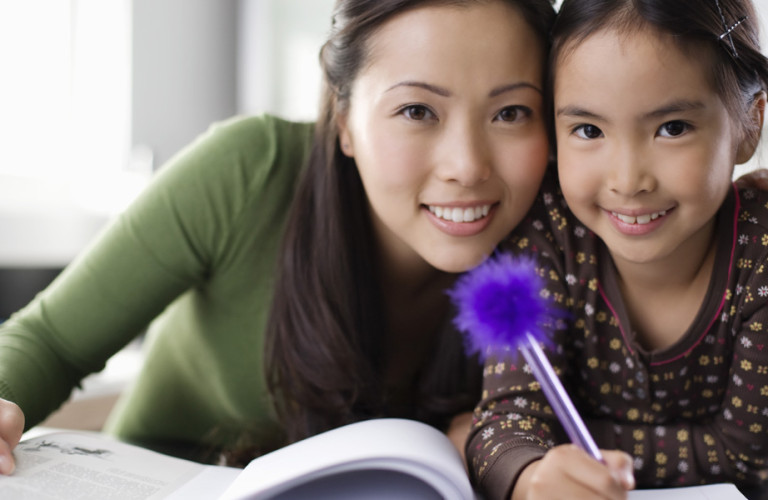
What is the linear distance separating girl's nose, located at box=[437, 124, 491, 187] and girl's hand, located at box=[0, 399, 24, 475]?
538 millimetres

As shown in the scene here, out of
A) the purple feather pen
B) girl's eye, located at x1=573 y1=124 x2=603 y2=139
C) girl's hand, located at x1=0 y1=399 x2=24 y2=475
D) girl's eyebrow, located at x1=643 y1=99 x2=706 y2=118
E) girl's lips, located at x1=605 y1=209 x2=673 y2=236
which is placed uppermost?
girl's eyebrow, located at x1=643 y1=99 x2=706 y2=118

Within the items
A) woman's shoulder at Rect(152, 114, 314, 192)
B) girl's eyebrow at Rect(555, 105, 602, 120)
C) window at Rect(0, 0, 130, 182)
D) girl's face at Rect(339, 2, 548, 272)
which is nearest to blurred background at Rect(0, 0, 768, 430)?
window at Rect(0, 0, 130, 182)

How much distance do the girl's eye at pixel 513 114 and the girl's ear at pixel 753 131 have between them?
25 cm

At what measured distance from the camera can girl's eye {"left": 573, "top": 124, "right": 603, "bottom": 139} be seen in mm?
768

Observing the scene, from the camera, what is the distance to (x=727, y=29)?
2.44ft

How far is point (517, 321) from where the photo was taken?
1.70 feet

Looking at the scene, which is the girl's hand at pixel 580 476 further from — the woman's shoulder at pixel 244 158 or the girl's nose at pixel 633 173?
the woman's shoulder at pixel 244 158

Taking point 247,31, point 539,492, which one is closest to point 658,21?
point 539,492

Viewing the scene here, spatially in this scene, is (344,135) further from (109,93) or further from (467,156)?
(109,93)

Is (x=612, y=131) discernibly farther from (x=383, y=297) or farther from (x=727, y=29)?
(x=383, y=297)

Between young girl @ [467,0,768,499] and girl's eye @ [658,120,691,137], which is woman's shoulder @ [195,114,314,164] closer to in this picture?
young girl @ [467,0,768,499]

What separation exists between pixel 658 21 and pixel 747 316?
354mm

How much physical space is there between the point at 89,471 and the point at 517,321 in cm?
44

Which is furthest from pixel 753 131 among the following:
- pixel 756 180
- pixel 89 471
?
pixel 89 471
